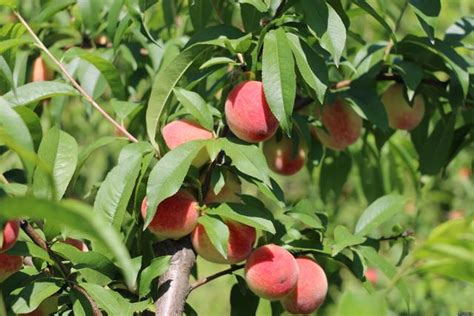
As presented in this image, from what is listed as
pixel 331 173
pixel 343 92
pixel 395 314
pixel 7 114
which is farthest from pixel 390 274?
pixel 395 314

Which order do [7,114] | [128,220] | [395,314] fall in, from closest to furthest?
[7,114] < [128,220] < [395,314]

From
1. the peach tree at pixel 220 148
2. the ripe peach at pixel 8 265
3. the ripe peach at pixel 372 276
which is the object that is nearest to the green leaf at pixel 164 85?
the peach tree at pixel 220 148

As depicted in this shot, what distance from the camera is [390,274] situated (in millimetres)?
1026

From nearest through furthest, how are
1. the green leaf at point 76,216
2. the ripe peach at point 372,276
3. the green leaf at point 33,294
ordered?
the green leaf at point 76,216 < the green leaf at point 33,294 < the ripe peach at point 372,276

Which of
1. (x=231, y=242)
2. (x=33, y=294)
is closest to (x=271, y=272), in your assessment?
(x=231, y=242)

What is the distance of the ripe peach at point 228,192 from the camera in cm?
101

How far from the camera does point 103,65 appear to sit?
1102mm

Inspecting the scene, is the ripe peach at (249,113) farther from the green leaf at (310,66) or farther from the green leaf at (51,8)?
the green leaf at (51,8)

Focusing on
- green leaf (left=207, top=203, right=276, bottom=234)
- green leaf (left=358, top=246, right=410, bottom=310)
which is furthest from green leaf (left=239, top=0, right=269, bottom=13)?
green leaf (left=358, top=246, right=410, bottom=310)

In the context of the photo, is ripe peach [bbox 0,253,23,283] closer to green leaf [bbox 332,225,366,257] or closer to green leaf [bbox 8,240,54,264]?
green leaf [bbox 8,240,54,264]

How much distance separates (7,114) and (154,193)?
0.68ft

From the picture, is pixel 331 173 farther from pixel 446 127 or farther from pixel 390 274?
pixel 390 274

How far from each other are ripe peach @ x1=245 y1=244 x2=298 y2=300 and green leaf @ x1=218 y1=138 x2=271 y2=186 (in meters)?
0.12

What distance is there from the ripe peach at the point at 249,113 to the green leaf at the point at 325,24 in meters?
0.10
